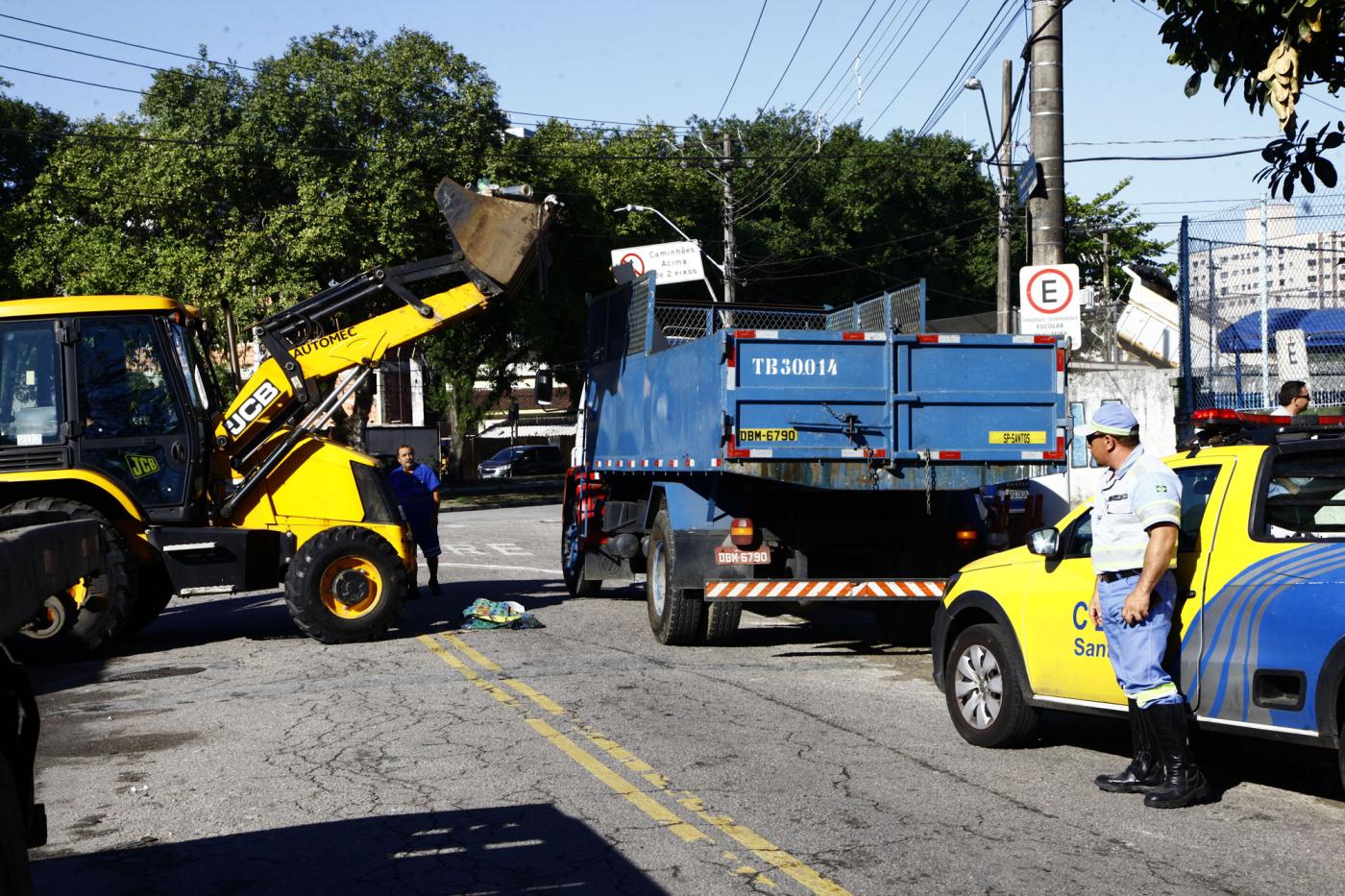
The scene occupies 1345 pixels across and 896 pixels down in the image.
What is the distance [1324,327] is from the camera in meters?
15.2

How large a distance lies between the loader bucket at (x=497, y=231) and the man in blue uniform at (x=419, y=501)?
11.9 feet

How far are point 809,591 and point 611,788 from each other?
15.2 ft

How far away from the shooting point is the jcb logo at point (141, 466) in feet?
41.1

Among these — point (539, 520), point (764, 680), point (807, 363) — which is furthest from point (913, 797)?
point (539, 520)

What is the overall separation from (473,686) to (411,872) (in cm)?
452

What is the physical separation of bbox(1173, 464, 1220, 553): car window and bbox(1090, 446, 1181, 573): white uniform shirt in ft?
0.63

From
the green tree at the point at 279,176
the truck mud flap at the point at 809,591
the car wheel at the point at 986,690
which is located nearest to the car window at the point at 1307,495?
the car wheel at the point at 986,690

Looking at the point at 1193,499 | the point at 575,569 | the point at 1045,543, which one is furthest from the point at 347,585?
the point at 1193,499

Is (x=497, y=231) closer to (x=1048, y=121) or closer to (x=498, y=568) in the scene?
(x=1048, y=121)

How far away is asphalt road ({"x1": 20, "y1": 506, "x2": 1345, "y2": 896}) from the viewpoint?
5.65 m

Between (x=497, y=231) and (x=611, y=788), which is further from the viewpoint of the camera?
(x=497, y=231)

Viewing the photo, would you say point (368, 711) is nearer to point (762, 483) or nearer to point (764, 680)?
point (764, 680)

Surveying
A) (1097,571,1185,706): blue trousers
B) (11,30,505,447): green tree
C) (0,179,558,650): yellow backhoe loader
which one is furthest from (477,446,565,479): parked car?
(1097,571,1185,706): blue trousers

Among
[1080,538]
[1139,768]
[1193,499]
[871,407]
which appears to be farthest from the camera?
[871,407]
